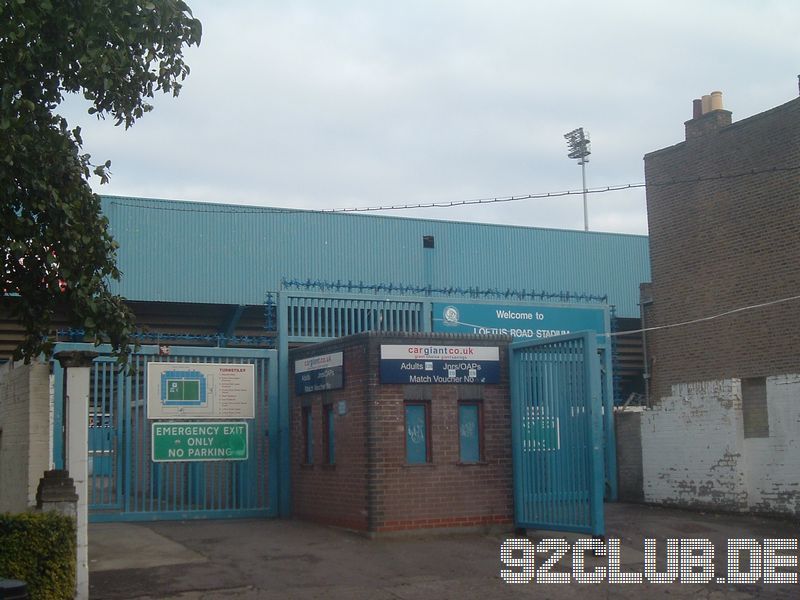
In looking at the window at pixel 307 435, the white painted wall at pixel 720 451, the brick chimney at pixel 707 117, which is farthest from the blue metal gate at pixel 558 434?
the brick chimney at pixel 707 117

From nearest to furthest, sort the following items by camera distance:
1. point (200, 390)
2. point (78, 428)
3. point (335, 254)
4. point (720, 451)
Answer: point (78, 428) < point (200, 390) < point (720, 451) < point (335, 254)

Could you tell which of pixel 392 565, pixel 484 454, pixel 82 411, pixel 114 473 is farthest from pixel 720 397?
pixel 82 411

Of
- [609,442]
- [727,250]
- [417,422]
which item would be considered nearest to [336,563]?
[417,422]

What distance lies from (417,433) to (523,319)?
7.17 metres

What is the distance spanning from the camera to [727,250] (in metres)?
20.4

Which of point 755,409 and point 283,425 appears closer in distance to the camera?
point 283,425

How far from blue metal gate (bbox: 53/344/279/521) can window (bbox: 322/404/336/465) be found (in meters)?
1.69

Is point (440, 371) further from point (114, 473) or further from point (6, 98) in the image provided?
point (6, 98)

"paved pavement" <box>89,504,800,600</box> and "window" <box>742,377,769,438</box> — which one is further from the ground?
"window" <box>742,377,769,438</box>

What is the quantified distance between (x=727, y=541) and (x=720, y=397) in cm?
467

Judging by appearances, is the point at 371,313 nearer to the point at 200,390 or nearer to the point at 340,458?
the point at 200,390

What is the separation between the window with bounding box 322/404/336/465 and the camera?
1639cm

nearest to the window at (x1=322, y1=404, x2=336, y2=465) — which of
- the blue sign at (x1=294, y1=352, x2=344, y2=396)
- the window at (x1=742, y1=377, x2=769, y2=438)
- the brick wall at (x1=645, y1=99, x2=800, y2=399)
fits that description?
the blue sign at (x1=294, y1=352, x2=344, y2=396)

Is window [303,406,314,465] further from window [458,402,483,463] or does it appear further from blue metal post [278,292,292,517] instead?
window [458,402,483,463]
